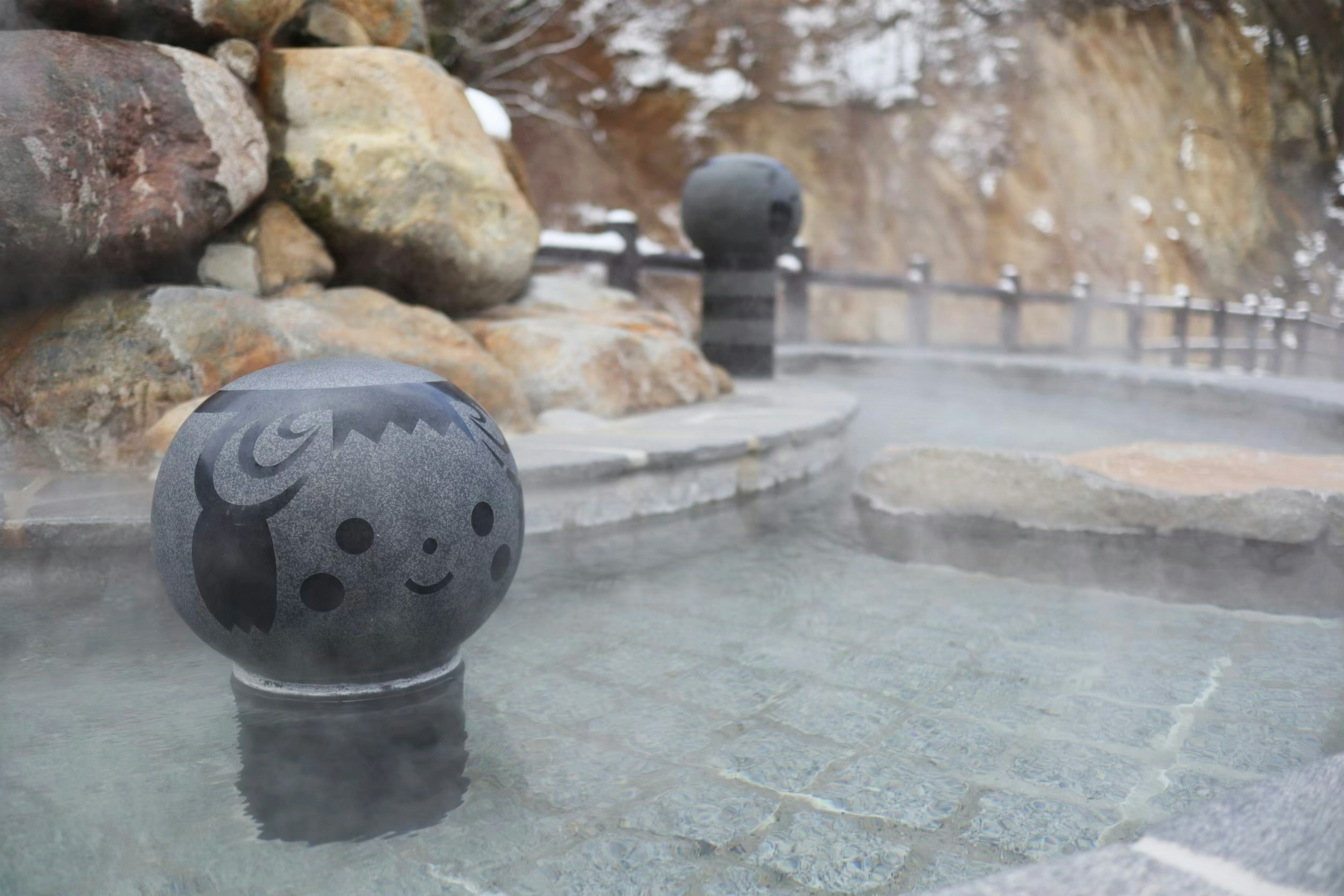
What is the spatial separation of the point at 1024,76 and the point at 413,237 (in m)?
26.5

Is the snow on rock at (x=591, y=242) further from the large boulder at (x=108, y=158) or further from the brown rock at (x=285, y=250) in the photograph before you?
the large boulder at (x=108, y=158)

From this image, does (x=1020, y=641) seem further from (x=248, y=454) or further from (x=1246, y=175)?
(x=1246, y=175)

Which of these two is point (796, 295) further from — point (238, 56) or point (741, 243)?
point (238, 56)

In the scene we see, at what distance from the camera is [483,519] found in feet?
7.73

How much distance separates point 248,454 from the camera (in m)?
2.19

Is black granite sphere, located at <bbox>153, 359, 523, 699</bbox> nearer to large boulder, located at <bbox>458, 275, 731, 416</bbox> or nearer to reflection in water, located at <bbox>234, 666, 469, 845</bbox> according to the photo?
reflection in water, located at <bbox>234, 666, 469, 845</bbox>

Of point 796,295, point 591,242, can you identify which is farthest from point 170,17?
point 796,295

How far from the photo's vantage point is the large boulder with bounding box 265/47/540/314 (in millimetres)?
5160

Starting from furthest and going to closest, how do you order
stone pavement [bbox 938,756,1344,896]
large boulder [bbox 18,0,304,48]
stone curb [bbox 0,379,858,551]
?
large boulder [bbox 18,0,304,48] < stone curb [bbox 0,379,858,551] < stone pavement [bbox 938,756,1344,896]

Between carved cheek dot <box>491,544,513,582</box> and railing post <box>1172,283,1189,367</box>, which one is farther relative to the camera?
railing post <box>1172,283,1189,367</box>

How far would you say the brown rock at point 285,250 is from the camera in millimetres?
4910

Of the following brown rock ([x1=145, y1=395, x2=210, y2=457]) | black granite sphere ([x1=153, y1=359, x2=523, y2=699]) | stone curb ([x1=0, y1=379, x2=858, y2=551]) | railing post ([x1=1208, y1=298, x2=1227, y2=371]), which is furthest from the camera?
railing post ([x1=1208, y1=298, x2=1227, y2=371])

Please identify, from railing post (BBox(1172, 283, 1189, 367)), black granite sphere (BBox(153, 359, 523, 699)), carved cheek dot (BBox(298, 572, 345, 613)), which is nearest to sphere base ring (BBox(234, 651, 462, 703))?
black granite sphere (BBox(153, 359, 523, 699))

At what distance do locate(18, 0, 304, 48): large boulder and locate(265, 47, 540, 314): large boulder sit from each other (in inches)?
11.7
